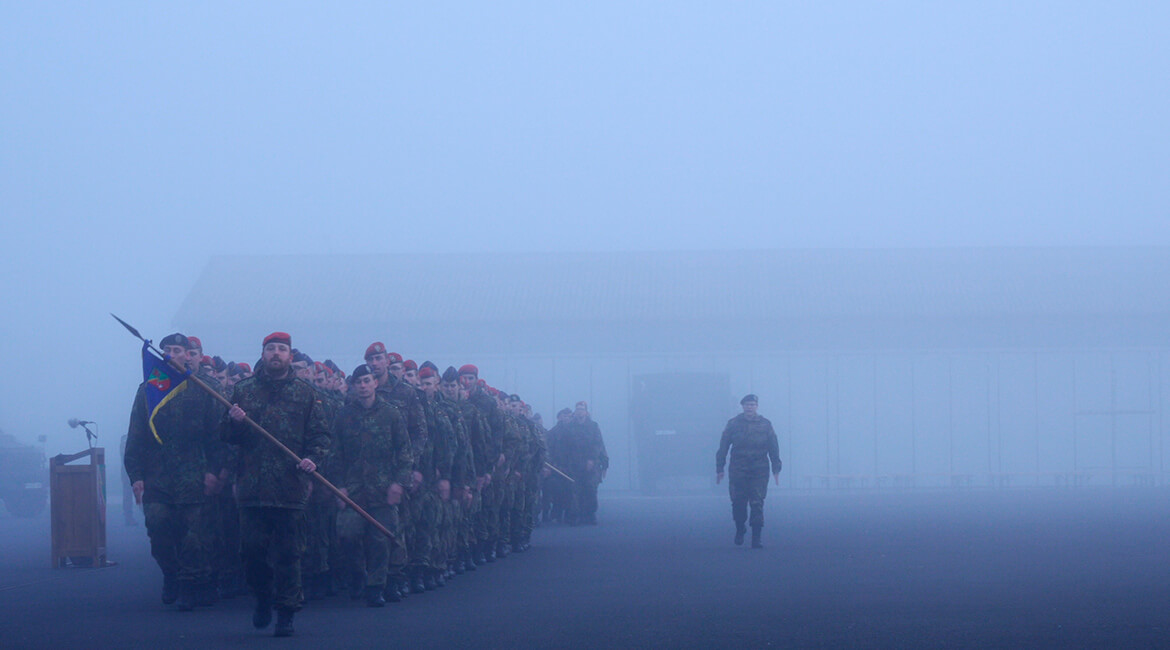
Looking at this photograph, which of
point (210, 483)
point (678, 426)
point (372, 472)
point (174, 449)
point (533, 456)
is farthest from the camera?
point (678, 426)

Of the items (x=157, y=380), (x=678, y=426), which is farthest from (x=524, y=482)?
(x=678, y=426)

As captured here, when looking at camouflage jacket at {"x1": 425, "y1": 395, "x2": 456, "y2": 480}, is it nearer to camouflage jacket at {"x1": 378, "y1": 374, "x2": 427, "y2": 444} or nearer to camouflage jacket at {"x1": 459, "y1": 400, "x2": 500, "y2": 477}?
camouflage jacket at {"x1": 378, "y1": 374, "x2": 427, "y2": 444}

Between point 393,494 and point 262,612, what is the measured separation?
2.10m

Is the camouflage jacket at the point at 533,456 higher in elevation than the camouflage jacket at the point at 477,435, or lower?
lower

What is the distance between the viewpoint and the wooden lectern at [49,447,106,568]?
673 inches

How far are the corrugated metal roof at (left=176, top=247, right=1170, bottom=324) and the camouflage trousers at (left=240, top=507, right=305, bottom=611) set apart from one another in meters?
32.9

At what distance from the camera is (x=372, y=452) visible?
12.6 meters

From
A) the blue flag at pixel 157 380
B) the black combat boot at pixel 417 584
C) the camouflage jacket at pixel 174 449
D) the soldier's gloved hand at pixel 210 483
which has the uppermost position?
the blue flag at pixel 157 380

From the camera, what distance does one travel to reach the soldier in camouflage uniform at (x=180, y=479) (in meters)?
12.2

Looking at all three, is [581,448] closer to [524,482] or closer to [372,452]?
[524,482]

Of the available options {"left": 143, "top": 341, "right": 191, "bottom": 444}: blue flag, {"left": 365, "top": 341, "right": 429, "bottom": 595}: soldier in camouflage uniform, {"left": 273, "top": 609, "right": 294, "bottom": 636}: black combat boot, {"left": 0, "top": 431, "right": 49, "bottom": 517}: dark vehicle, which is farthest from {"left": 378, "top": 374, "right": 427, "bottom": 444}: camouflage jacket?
{"left": 0, "top": 431, "right": 49, "bottom": 517}: dark vehicle

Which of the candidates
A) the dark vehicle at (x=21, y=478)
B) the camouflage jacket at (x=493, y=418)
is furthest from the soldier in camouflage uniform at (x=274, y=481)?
the dark vehicle at (x=21, y=478)

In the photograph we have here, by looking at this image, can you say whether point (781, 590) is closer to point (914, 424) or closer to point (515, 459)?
point (515, 459)

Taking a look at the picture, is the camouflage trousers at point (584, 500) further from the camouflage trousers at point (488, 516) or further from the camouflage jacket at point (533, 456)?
the camouflage trousers at point (488, 516)
